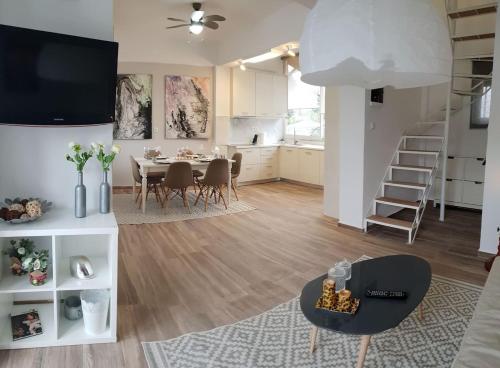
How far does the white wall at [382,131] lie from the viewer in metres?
5.14

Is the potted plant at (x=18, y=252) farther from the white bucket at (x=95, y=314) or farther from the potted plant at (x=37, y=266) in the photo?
the white bucket at (x=95, y=314)

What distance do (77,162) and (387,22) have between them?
214 cm

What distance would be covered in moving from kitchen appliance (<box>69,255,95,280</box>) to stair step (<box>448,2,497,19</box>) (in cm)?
490

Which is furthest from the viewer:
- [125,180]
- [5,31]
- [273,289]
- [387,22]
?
[125,180]

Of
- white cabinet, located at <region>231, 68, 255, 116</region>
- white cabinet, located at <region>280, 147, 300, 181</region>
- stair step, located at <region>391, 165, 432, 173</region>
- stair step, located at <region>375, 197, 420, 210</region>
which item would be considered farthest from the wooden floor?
white cabinet, located at <region>231, 68, 255, 116</region>

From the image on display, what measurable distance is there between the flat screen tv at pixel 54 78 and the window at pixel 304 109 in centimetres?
673

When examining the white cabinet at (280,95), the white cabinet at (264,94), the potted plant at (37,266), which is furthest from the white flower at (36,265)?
the white cabinet at (280,95)

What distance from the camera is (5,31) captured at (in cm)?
234

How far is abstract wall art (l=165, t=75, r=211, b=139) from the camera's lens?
840 centimetres

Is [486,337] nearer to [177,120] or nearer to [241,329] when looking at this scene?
[241,329]

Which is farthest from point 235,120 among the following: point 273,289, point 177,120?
point 273,289

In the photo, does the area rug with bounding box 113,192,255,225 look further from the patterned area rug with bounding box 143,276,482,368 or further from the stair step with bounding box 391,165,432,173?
the patterned area rug with bounding box 143,276,482,368

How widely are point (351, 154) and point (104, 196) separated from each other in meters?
3.41

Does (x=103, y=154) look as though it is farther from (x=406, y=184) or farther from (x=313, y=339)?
(x=406, y=184)
